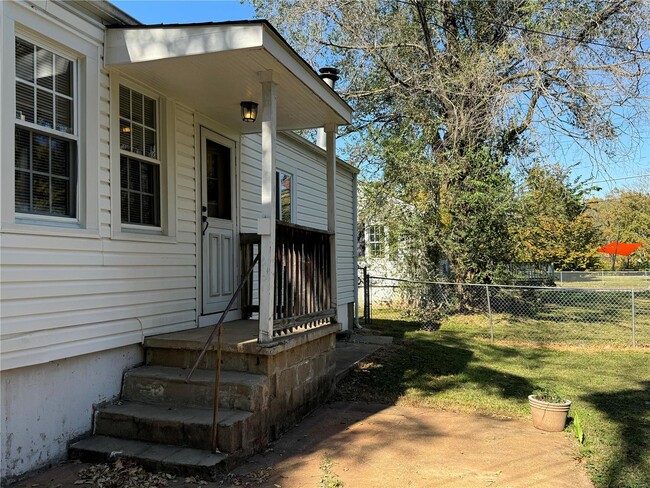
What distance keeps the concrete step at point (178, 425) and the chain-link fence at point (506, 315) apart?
7288mm

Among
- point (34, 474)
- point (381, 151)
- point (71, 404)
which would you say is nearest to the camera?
point (34, 474)

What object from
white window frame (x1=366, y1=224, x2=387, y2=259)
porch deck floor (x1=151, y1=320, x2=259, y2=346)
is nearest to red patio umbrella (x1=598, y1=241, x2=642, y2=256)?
white window frame (x1=366, y1=224, x2=387, y2=259)

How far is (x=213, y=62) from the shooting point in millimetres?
4125

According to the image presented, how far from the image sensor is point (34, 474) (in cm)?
335


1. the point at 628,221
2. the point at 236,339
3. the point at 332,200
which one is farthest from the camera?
the point at 628,221

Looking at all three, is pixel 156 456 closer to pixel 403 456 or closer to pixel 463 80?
pixel 403 456

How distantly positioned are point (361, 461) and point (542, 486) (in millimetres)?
1294

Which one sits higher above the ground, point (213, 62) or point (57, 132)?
point (213, 62)

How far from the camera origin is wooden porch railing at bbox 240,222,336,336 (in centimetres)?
449

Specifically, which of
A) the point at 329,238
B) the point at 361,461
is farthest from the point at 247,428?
the point at 329,238

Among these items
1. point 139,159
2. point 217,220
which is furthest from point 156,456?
point 217,220

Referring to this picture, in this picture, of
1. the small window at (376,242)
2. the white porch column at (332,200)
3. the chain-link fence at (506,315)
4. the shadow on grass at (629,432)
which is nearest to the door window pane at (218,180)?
the white porch column at (332,200)

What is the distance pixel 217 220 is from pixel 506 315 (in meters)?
9.33

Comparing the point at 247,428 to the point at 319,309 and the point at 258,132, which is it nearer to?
the point at 319,309
